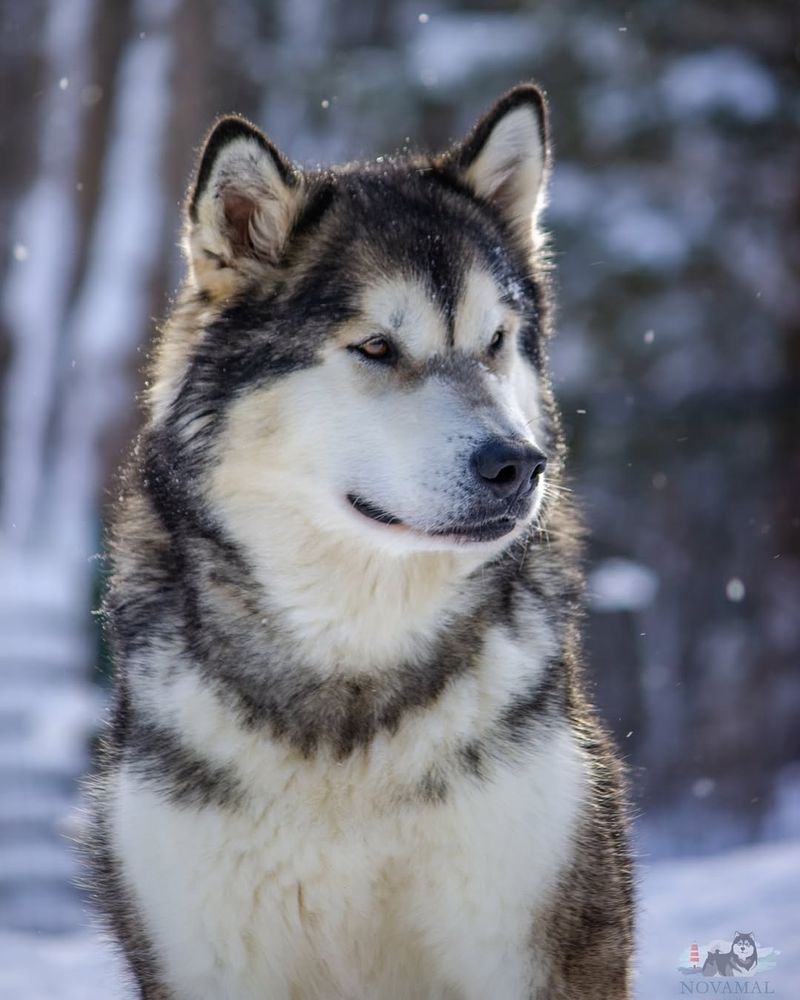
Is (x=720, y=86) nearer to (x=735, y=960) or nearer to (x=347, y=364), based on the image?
(x=735, y=960)

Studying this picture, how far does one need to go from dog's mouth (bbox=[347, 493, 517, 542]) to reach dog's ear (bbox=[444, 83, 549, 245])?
3.20 feet

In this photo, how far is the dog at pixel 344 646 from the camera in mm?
2682

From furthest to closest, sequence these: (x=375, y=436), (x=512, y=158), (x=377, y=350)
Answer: (x=512, y=158), (x=377, y=350), (x=375, y=436)

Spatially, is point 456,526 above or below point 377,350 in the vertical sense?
below

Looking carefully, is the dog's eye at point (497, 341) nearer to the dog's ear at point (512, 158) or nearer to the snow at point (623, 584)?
the dog's ear at point (512, 158)

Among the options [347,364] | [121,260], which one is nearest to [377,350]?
[347,364]

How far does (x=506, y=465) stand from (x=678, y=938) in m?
2.59

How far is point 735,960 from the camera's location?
4051mm

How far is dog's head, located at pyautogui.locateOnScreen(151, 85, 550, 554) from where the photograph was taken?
2717 millimetres

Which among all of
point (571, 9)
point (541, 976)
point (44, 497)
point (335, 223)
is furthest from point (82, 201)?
point (541, 976)

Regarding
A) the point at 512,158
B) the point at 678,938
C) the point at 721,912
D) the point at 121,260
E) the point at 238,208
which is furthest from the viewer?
the point at 121,260

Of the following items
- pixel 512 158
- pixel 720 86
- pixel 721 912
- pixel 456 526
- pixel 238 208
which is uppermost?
pixel 720 86

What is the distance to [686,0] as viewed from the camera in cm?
965

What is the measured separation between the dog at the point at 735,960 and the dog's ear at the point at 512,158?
2.30 metres
